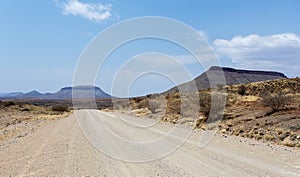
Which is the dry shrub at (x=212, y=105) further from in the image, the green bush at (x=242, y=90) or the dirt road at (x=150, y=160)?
the green bush at (x=242, y=90)

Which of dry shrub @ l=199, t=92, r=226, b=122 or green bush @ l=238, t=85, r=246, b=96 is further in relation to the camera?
green bush @ l=238, t=85, r=246, b=96

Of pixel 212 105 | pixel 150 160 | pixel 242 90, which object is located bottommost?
pixel 150 160

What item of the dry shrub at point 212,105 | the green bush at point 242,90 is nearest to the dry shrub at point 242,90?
the green bush at point 242,90

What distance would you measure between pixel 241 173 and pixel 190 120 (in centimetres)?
2087

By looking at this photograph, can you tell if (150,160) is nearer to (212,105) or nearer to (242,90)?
(212,105)

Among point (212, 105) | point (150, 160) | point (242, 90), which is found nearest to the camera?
point (150, 160)

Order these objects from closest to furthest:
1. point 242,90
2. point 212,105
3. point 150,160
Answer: point 150,160 < point 212,105 < point 242,90

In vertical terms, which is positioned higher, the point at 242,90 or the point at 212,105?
the point at 242,90

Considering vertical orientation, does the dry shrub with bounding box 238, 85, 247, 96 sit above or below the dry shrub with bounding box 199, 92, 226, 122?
above

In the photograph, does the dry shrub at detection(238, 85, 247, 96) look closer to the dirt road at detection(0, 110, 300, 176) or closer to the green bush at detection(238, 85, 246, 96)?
the green bush at detection(238, 85, 246, 96)

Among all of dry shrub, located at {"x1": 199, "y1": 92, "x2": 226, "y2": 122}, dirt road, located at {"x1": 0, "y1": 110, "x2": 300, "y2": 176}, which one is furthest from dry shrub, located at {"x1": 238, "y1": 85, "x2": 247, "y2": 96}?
dirt road, located at {"x1": 0, "y1": 110, "x2": 300, "y2": 176}

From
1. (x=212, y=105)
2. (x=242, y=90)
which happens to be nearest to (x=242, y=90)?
(x=242, y=90)

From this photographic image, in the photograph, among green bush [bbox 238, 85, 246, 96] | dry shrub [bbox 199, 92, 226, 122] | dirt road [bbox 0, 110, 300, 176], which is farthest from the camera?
green bush [bbox 238, 85, 246, 96]

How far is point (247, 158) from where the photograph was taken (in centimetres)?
1195
